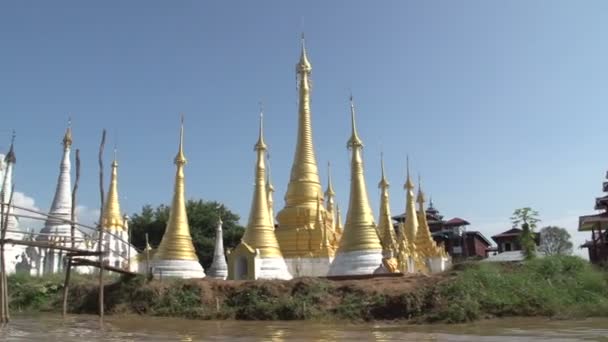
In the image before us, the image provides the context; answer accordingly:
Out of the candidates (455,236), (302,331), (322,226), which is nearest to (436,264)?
(322,226)

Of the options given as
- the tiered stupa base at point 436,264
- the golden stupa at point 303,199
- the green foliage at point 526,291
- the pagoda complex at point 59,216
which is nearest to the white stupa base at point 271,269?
the golden stupa at point 303,199

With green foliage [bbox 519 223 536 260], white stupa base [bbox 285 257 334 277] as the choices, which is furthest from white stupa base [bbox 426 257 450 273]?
green foliage [bbox 519 223 536 260]

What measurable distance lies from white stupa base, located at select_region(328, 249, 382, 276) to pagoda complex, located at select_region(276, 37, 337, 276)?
349cm

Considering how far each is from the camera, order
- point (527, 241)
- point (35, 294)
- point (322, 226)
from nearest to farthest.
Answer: point (35, 294) < point (527, 241) < point (322, 226)

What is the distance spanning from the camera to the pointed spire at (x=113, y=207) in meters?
44.5

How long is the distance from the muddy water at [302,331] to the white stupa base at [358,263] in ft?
32.2

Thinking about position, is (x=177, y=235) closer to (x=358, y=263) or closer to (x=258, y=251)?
(x=258, y=251)

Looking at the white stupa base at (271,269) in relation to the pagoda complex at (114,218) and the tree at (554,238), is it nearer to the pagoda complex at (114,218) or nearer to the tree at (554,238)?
the pagoda complex at (114,218)

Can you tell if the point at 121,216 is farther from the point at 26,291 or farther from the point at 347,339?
the point at 347,339

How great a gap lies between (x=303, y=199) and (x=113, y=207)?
1623cm

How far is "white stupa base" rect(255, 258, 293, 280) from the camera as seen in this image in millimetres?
31812

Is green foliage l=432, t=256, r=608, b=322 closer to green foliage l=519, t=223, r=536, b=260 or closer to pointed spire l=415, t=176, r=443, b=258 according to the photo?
green foliage l=519, t=223, r=536, b=260

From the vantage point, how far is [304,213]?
3691cm

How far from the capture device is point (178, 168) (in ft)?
117
